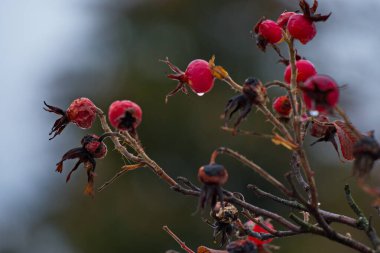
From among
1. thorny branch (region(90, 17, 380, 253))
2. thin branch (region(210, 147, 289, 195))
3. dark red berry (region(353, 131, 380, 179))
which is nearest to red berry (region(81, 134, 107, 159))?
thorny branch (region(90, 17, 380, 253))

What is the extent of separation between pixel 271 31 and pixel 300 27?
105 millimetres

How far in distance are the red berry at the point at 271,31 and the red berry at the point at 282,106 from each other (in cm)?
19

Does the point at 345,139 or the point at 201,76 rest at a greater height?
the point at 201,76

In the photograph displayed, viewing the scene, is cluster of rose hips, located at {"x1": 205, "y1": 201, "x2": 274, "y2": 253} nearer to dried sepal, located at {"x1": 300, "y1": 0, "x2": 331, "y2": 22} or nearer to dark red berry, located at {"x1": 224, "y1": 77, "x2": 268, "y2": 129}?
dark red berry, located at {"x1": 224, "y1": 77, "x2": 268, "y2": 129}

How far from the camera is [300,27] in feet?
6.64

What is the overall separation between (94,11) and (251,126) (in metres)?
7.57

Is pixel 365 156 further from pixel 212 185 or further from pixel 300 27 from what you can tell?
pixel 300 27

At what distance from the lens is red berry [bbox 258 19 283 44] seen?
2.10 m

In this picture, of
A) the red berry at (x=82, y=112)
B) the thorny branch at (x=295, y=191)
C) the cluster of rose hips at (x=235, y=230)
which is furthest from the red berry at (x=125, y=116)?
the cluster of rose hips at (x=235, y=230)

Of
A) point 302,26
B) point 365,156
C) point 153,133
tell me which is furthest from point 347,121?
point 153,133

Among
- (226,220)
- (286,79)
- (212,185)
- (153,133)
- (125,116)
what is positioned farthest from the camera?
(153,133)

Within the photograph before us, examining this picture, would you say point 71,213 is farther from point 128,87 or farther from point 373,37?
point 373,37

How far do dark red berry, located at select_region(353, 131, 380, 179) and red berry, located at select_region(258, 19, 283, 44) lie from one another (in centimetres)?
52

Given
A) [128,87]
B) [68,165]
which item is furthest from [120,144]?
[128,87]
